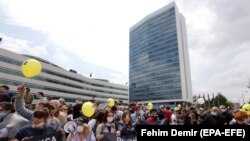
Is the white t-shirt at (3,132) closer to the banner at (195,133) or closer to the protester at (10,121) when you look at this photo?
the protester at (10,121)

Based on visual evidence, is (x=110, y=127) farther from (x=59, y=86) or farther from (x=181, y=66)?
(x=181, y=66)

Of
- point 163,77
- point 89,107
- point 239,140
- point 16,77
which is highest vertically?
point 163,77

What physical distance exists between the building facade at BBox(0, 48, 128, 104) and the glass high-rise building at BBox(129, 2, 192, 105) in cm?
→ 1799

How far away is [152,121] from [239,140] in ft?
25.9

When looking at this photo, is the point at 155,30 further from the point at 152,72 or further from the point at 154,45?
the point at 152,72

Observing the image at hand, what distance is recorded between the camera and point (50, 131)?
559 cm

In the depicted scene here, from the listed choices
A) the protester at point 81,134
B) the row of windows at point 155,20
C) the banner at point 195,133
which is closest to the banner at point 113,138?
the protester at point 81,134

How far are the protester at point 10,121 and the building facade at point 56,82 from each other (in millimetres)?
20949

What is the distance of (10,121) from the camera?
573 cm

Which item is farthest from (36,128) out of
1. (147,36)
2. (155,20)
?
(147,36)

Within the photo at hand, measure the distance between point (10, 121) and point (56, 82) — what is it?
95473 mm

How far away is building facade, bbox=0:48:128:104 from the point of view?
69.8m

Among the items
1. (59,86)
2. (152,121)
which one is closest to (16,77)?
(59,86)

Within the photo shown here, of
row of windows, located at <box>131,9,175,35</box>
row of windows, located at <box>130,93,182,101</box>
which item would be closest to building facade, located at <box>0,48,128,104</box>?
row of windows, located at <box>130,93,182,101</box>
